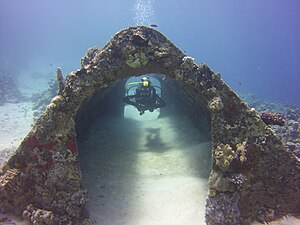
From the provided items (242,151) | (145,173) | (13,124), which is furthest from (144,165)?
(13,124)

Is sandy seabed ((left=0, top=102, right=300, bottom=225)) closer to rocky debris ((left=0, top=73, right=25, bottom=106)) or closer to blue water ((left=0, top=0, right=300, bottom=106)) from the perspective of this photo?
rocky debris ((left=0, top=73, right=25, bottom=106))

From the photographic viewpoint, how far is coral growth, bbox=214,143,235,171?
3894mm

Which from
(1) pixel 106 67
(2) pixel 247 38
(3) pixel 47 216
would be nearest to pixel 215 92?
(1) pixel 106 67

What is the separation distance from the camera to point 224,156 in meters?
3.96

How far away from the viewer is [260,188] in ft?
13.1

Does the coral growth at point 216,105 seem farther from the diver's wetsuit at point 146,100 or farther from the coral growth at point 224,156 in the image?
the diver's wetsuit at point 146,100

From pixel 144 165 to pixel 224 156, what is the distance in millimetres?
3075

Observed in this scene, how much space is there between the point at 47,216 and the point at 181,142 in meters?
4.97

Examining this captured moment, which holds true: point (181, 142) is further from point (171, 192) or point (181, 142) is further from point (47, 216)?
point (47, 216)

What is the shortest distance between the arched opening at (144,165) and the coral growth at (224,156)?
1.24 m

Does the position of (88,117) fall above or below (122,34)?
below

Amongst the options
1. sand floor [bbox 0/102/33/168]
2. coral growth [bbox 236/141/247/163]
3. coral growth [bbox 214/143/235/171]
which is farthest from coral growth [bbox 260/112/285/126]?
sand floor [bbox 0/102/33/168]

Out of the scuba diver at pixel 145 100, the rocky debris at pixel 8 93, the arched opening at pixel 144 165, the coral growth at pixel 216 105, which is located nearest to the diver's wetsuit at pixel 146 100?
the scuba diver at pixel 145 100

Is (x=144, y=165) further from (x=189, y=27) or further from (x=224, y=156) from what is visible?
(x=189, y=27)
